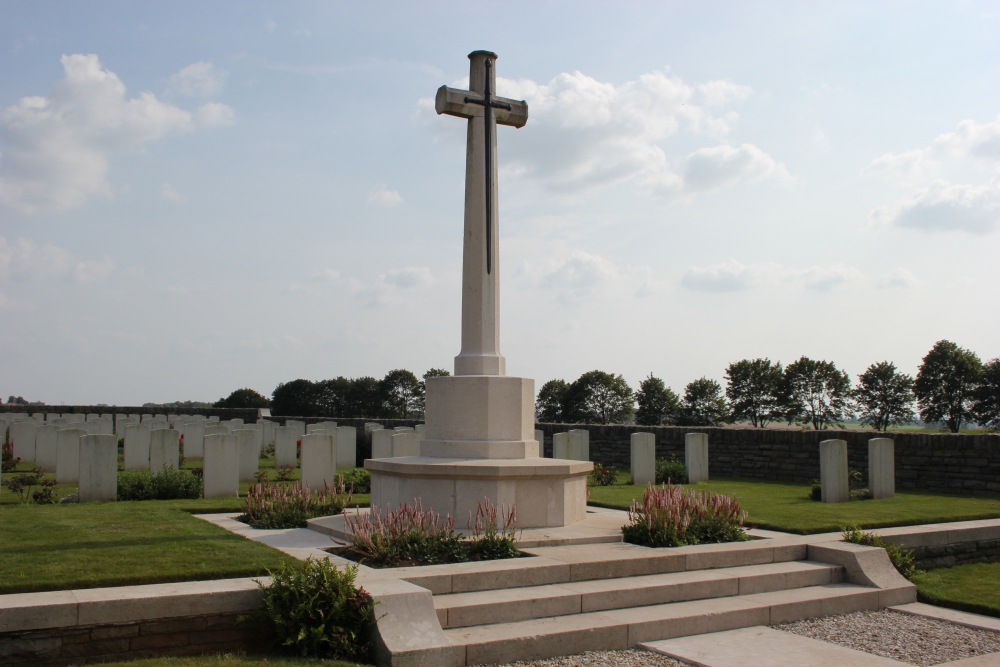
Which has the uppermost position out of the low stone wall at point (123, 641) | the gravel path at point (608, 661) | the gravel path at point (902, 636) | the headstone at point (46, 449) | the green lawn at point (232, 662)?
the headstone at point (46, 449)

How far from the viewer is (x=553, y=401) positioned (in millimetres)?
46531

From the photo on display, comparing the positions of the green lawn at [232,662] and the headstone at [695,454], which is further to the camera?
the headstone at [695,454]

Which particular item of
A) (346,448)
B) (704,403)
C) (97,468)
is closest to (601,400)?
(704,403)

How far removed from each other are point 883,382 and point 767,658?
186 ft

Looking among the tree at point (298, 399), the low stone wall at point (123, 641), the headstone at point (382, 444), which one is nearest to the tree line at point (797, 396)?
the tree at point (298, 399)

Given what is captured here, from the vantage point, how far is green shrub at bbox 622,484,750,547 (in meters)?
7.50

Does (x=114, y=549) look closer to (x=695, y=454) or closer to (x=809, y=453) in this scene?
(x=695, y=454)

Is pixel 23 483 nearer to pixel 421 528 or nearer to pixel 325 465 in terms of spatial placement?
pixel 325 465

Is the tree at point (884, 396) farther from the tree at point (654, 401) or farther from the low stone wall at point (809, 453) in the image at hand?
the low stone wall at point (809, 453)

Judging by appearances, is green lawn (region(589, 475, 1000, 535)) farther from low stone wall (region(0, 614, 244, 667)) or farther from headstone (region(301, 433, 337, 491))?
low stone wall (region(0, 614, 244, 667))

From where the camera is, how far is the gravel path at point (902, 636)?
5773 mm

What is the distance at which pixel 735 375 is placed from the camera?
54938mm

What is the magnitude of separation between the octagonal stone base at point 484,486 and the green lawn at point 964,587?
3.39 metres

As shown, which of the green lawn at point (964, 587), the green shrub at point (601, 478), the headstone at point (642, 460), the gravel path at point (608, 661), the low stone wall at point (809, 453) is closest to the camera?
the gravel path at point (608, 661)
